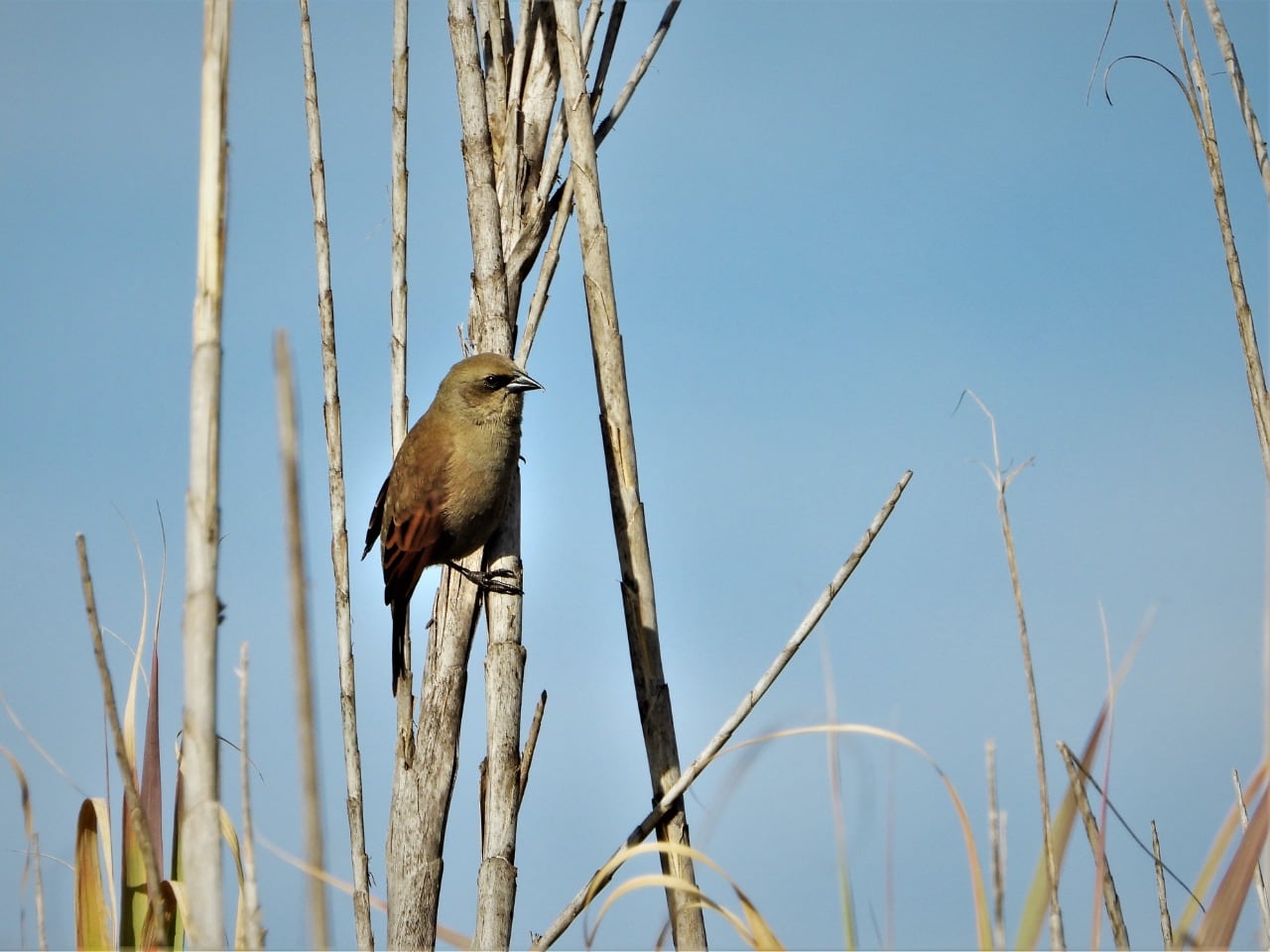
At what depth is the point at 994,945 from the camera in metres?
1.49

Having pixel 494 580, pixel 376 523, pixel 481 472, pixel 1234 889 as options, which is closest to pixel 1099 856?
pixel 1234 889

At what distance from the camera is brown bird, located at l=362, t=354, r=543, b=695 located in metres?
3.39

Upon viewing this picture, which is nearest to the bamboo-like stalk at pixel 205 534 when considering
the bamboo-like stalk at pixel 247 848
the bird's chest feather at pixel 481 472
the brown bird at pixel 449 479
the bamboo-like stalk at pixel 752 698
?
the bamboo-like stalk at pixel 247 848

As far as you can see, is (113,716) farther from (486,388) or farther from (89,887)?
(486,388)

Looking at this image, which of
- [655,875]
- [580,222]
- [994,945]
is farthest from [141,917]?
[580,222]

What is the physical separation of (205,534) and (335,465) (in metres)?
1.55

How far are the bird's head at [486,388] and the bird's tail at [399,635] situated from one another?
604 millimetres

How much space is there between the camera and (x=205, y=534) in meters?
1.25

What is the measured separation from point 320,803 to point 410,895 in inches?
63.2

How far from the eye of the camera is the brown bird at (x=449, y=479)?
11.1ft

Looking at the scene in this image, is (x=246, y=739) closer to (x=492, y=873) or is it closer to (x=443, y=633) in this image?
(x=492, y=873)

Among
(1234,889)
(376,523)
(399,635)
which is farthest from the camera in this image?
(376,523)

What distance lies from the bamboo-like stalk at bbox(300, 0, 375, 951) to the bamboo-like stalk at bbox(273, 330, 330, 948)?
1524 millimetres

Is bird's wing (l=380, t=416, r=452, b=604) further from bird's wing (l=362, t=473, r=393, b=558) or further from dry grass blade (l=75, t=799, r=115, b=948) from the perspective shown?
dry grass blade (l=75, t=799, r=115, b=948)
